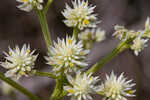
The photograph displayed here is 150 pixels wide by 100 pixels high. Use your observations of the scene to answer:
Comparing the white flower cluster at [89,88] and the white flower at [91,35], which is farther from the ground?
the white flower at [91,35]

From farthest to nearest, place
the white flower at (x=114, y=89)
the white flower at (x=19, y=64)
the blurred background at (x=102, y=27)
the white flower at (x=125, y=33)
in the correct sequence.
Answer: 1. the blurred background at (x=102, y=27)
2. the white flower at (x=125, y=33)
3. the white flower at (x=114, y=89)
4. the white flower at (x=19, y=64)

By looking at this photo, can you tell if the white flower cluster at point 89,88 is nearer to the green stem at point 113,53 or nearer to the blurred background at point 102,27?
the green stem at point 113,53

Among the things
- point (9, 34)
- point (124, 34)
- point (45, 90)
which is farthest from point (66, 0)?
point (124, 34)

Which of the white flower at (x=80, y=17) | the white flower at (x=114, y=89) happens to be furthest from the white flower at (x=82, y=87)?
the white flower at (x=80, y=17)

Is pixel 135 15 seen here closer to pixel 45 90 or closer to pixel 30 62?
pixel 45 90

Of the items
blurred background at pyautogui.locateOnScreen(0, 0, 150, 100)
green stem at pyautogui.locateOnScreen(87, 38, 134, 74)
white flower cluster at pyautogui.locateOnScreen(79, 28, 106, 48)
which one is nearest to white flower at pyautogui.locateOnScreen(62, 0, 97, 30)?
green stem at pyautogui.locateOnScreen(87, 38, 134, 74)

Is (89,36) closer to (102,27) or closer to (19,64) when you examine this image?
(19,64)
